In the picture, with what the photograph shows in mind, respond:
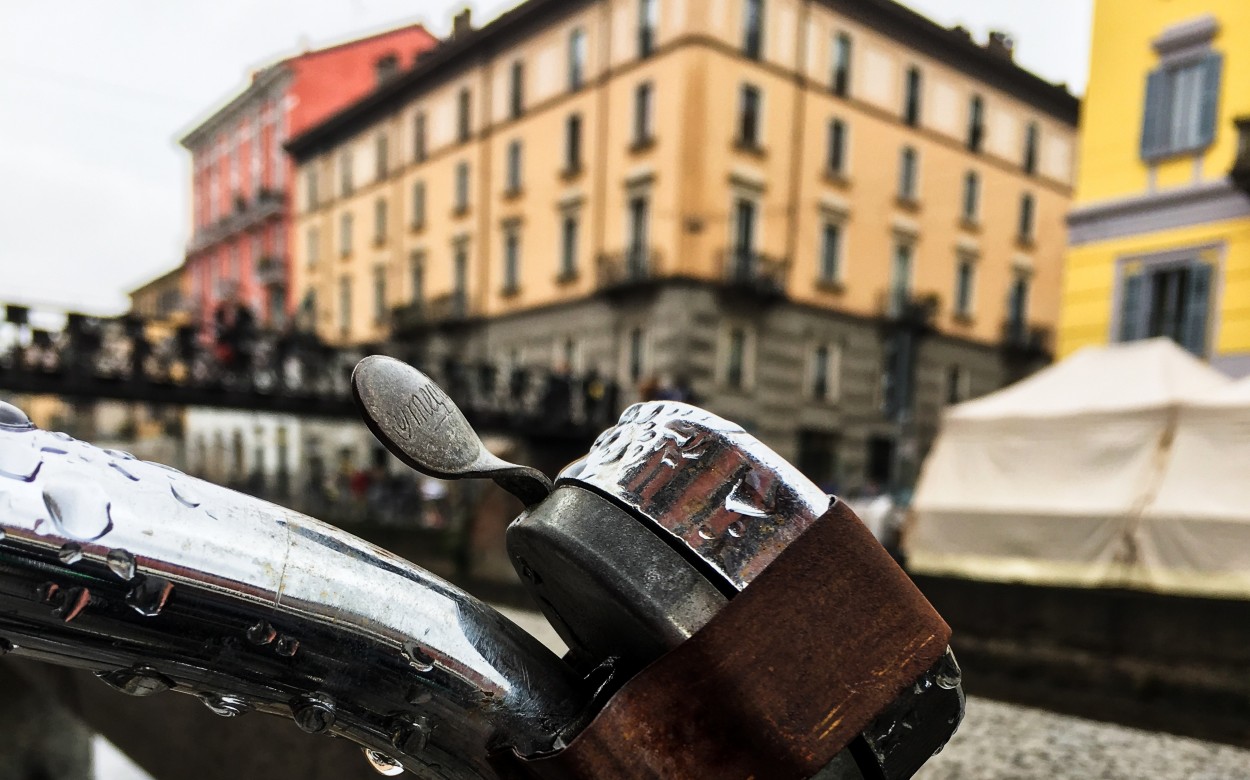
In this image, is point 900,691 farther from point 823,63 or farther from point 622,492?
point 823,63

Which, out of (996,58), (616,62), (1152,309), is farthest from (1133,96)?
(996,58)

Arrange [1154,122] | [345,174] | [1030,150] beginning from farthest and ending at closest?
1. [345,174]
2. [1030,150]
3. [1154,122]

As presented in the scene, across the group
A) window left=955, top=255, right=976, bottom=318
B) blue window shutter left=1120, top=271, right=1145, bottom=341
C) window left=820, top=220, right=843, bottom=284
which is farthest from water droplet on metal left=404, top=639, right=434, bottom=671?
window left=955, top=255, right=976, bottom=318

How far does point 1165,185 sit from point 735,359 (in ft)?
28.1

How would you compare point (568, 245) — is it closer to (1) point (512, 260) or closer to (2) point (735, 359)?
(1) point (512, 260)

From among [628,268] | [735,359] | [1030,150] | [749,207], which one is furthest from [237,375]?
[1030,150]

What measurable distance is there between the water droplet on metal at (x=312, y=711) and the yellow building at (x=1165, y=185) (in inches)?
273

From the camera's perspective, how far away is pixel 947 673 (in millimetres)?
459

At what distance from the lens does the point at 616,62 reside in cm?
1706

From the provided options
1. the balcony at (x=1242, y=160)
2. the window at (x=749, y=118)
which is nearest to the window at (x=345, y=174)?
the window at (x=749, y=118)

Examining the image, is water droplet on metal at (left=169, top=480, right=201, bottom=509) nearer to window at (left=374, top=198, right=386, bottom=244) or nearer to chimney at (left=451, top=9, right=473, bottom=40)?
chimney at (left=451, top=9, right=473, bottom=40)

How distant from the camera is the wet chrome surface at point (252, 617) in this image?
356 mm

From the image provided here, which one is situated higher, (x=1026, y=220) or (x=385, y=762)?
(x=1026, y=220)

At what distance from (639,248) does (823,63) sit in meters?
5.79
